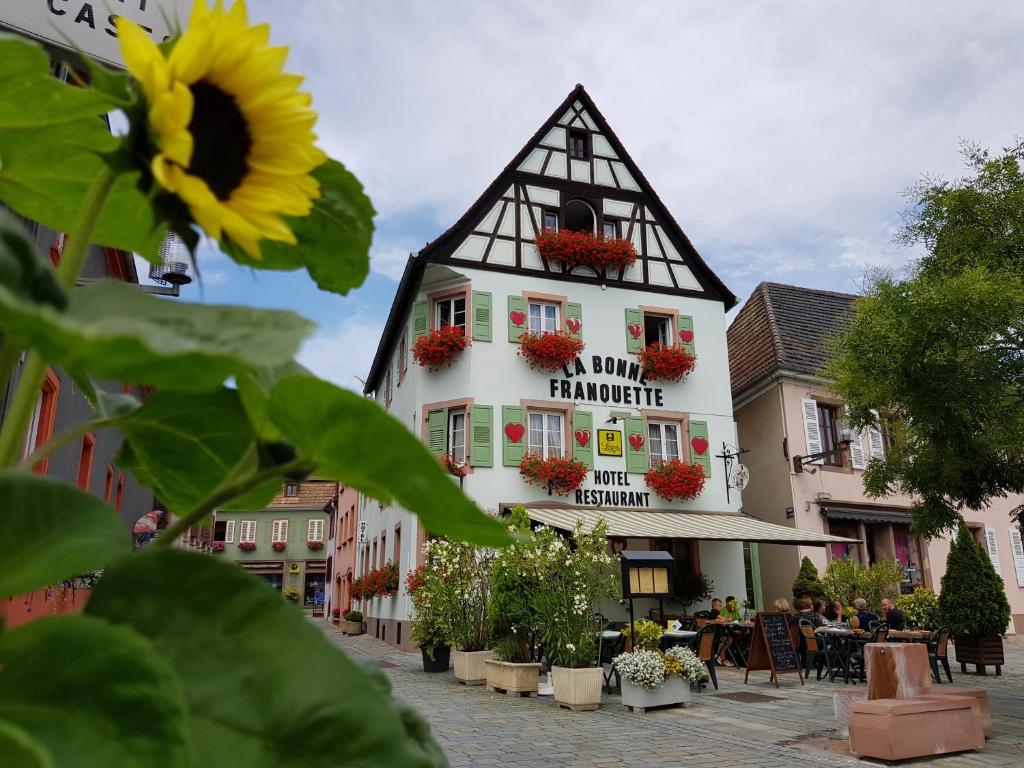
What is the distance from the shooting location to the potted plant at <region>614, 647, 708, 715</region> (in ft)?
31.7

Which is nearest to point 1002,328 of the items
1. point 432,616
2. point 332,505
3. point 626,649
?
point 626,649

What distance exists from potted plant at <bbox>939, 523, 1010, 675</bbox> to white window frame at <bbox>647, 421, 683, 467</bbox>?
5.75 metres

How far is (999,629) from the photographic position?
13.0 metres

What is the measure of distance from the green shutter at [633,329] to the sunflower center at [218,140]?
17.7 metres

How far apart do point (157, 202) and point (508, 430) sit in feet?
52.8

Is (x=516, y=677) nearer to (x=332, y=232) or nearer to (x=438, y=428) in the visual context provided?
(x=438, y=428)

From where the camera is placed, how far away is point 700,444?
58.4 feet

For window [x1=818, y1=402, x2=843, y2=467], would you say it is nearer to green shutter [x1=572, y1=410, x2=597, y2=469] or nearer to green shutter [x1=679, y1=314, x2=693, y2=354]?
green shutter [x1=679, y1=314, x2=693, y2=354]

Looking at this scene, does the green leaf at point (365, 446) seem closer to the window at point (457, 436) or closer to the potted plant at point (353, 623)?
the window at point (457, 436)

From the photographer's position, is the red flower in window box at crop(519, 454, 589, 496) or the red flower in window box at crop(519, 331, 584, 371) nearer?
the red flower in window box at crop(519, 454, 589, 496)

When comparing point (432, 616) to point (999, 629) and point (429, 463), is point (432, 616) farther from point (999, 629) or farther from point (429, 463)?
point (429, 463)

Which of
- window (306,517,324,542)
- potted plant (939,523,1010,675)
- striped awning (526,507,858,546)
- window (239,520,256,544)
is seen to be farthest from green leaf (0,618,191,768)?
window (239,520,256,544)

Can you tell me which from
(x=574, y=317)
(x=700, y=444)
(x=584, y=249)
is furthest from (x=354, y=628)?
(x=584, y=249)

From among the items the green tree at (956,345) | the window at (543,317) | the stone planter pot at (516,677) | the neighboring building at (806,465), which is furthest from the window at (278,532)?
the green tree at (956,345)
